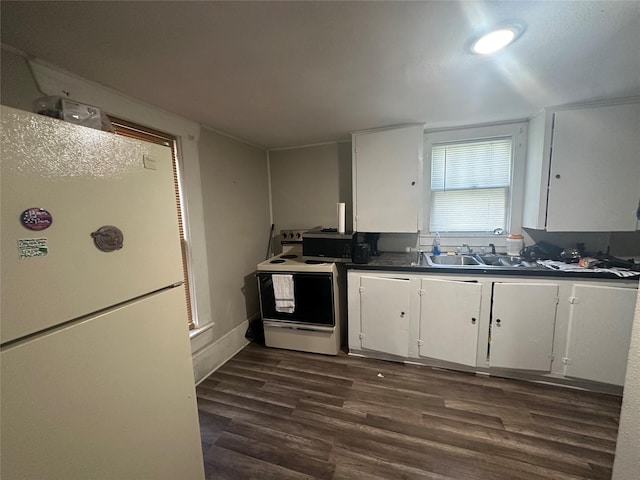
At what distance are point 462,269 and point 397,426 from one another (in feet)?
4.23

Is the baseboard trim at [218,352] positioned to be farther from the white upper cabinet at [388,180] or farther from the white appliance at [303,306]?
the white upper cabinet at [388,180]

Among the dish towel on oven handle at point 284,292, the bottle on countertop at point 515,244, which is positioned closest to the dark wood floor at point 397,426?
the dish towel on oven handle at point 284,292

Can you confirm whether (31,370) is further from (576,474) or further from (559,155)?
(559,155)

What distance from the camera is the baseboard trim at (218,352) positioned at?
2.17m

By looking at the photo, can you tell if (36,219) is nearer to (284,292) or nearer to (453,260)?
(284,292)

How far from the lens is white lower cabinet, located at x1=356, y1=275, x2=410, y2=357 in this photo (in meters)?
2.28

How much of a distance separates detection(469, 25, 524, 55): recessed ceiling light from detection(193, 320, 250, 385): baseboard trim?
282cm

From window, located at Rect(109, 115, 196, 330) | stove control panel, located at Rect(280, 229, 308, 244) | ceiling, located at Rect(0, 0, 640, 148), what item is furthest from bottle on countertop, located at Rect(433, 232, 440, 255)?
window, located at Rect(109, 115, 196, 330)

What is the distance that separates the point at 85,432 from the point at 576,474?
2330 mm

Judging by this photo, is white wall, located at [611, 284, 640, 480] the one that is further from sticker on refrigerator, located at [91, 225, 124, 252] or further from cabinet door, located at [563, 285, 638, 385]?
sticker on refrigerator, located at [91, 225, 124, 252]

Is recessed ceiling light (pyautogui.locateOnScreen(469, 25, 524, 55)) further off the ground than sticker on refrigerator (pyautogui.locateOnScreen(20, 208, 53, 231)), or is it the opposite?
recessed ceiling light (pyautogui.locateOnScreen(469, 25, 524, 55))

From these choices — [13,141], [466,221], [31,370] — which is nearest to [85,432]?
[31,370]

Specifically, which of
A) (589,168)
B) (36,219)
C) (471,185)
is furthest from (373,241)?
(36,219)

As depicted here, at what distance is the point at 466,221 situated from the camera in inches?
105
